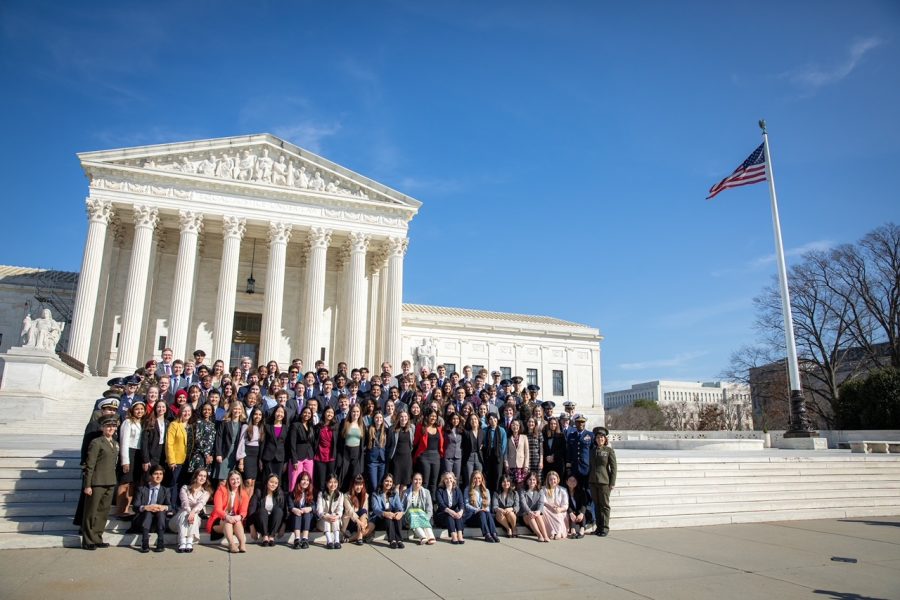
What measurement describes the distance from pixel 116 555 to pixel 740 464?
47.5 ft

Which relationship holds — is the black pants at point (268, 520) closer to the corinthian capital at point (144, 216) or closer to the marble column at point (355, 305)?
the marble column at point (355, 305)

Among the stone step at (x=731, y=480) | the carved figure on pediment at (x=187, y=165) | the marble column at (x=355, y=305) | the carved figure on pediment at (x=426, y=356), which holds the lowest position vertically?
the stone step at (x=731, y=480)

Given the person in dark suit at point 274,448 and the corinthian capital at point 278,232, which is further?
the corinthian capital at point 278,232

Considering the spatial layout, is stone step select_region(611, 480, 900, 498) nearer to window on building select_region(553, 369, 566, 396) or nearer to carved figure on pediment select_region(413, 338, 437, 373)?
carved figure on pediment select_region(413, 338, 437, 373)

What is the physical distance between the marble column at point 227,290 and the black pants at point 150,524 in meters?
23.7

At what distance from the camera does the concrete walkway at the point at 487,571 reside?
700 cm

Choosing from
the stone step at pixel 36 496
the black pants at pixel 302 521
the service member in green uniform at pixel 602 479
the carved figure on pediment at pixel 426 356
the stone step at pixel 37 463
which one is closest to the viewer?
the black pants at pixel 302 521

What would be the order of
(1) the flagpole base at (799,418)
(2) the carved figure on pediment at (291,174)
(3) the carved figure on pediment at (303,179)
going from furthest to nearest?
(3) the carved figure on pediment at (303,179) → (2) the carved figure on pediment at (291,174) → (1) the flagpole base at (799,418)

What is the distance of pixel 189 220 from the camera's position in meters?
33.4

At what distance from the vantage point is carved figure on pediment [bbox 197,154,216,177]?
3422 centimetres

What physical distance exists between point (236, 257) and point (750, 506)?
29036 mm

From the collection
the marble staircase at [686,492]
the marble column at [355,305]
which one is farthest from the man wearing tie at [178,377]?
the marble column at [355,305]

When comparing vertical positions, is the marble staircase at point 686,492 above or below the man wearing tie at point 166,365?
below

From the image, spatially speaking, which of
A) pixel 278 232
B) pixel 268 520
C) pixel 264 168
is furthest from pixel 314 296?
pixel 268 520
